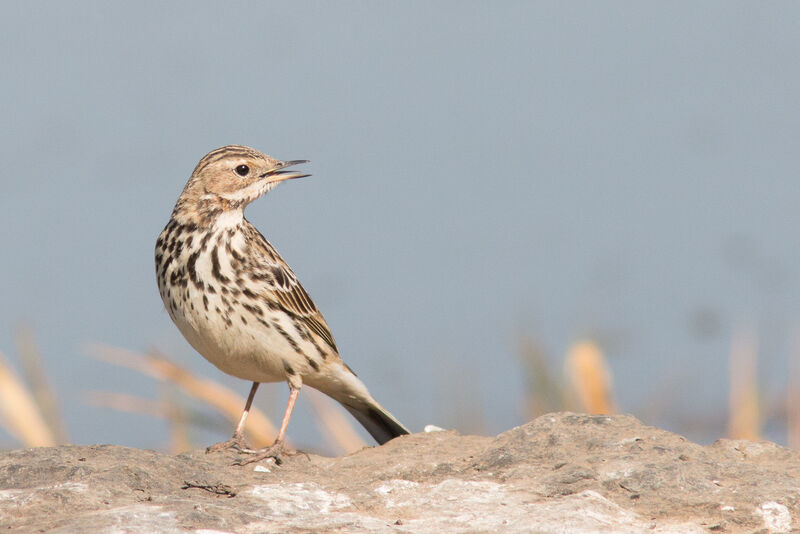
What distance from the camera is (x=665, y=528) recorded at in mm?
4492

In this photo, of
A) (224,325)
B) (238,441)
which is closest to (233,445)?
(238,441)

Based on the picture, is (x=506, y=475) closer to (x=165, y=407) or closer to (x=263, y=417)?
(x=263, y=417)

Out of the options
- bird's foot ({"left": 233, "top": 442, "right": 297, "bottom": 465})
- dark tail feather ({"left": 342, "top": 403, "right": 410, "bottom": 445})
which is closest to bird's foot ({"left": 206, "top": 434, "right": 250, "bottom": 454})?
bird's foot ({"left": 233, "top": 442, "right": 297, "bottom": 465})

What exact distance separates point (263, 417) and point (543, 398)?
2124mm

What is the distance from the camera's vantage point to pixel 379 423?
7.62 metres

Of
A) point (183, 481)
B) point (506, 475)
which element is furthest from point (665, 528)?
point (183, 481)

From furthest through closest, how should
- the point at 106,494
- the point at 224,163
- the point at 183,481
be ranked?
1. the point at 224,163
2. the point at 183,481
3. the point at 106,494

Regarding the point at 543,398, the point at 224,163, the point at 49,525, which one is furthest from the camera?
the point at 543,398

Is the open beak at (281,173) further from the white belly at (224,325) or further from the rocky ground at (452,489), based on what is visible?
the rocky ground at (452,489)

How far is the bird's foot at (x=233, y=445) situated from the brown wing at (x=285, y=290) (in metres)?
0.91

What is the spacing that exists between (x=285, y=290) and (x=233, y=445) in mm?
1132

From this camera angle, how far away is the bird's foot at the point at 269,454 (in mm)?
5859

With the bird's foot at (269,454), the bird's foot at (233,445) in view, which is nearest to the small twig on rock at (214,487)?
the bird's foot at (269,454)

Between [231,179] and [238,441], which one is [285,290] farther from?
[238,441]
